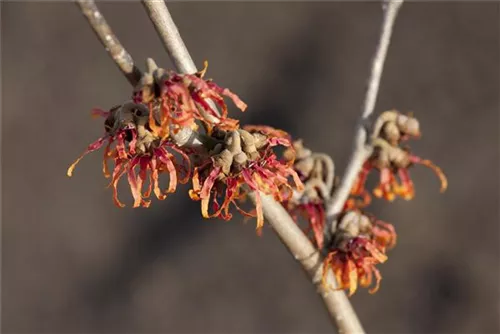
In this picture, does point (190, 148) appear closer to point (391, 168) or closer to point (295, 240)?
point (295, 240)

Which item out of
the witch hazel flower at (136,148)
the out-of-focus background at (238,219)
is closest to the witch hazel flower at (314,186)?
the witch hazel flower at (136,148)

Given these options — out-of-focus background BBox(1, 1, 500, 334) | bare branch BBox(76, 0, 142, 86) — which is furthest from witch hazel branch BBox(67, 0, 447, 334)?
out-of-focus background BBox(1, 1, 500, 334)

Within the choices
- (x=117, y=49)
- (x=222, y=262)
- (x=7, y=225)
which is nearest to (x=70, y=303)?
(x=7, y=225)

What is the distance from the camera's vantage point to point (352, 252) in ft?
4.82

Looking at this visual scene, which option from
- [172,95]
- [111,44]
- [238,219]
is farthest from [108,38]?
[238,219]

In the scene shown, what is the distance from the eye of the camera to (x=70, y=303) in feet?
17.2

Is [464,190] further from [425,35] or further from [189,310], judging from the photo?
[189,310]

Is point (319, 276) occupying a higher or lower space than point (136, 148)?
lower

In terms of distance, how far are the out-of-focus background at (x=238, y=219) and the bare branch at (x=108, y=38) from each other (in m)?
3.81

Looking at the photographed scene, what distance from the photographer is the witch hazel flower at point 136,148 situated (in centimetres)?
112

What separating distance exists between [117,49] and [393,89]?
4239 mm

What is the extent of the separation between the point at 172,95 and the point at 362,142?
24.9 inches

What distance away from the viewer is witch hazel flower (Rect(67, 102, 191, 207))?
1.12m

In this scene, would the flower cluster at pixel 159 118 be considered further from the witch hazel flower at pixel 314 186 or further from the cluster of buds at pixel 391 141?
the cluster of buds at pixel 391 141
